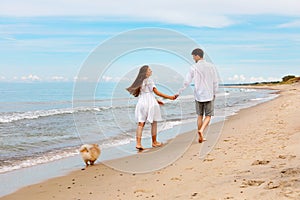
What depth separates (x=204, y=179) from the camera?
5859 mm

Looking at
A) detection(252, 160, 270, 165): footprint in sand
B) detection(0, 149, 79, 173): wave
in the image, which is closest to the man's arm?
detection(0, 149, 79, 173): wave

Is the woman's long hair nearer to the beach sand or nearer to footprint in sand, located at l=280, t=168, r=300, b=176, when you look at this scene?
the beach sand

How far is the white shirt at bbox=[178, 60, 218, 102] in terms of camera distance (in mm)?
9695

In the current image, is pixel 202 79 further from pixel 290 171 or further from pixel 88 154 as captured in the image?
pixel 290 171

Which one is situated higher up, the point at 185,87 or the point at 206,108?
the point at 185,87

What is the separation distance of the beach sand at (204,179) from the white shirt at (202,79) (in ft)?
5.30

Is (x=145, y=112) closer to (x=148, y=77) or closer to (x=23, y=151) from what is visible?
(x=148, y=77)

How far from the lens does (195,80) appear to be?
9836 mm

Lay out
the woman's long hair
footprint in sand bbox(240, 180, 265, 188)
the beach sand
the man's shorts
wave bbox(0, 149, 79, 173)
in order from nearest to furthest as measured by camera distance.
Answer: the beach sand → footprint in sand bbox(240, 180, 265, 188) → wave bbox(0, 149, 79, 173) → the woman's long hair → the man's shorts

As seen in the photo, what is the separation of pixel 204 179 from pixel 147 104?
13.6ft

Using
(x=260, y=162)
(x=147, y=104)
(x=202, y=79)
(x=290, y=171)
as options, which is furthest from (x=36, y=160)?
(x=290, y=171)

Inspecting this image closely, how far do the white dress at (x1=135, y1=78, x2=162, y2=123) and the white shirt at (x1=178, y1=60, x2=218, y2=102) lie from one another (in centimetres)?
71

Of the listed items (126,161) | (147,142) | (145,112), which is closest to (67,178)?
(126,161)

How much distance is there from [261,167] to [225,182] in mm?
1000
